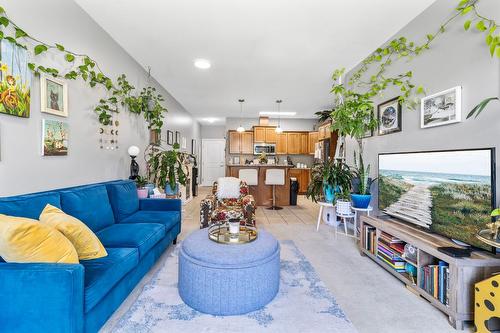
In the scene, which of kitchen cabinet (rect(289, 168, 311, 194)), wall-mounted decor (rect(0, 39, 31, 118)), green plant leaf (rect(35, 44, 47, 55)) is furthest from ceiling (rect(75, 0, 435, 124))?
kitchen cabinet (rect(289, 168, 311, 194))

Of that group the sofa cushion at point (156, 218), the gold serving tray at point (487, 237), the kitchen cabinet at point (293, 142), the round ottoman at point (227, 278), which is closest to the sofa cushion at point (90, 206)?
the sofa cushion at point (156, 218)

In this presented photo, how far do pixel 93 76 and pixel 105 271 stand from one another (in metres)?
2.11

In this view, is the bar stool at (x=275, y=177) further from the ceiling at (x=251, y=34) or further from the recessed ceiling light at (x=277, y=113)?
the recessed ceiling light at (x=277, y=113)

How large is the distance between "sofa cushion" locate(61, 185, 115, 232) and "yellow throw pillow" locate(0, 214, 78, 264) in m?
0.70

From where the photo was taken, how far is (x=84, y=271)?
1326mm

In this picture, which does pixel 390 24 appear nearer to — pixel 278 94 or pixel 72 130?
pixel 278 94

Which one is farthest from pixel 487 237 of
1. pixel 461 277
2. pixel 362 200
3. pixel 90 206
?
pixel 90 206

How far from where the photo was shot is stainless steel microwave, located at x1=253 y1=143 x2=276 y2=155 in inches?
313

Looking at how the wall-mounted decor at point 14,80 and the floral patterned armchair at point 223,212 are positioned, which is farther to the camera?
the floral patterned armchair at point 223,212

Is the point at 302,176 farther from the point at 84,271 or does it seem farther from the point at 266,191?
the point at 84,271

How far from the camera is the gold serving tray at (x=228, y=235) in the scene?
6.90 ft

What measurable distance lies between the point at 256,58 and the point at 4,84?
9.17 ft

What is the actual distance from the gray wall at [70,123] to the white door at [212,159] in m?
6.13

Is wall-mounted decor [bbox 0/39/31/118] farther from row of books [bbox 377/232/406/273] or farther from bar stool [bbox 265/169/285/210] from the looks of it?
bar stool [bbox 265/169/285/210]
